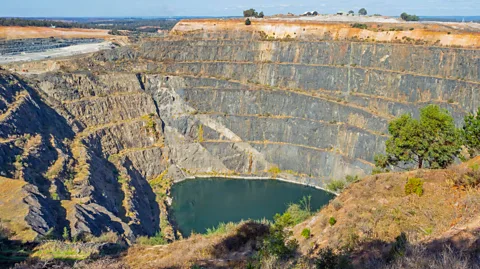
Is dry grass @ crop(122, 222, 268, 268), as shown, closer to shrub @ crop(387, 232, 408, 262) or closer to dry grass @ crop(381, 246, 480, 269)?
shrub @ crop(387, 232, 408, 262)

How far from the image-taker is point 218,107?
2041 inches

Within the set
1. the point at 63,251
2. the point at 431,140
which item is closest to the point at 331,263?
the point at 63,251

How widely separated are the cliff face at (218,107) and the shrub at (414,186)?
21.6m

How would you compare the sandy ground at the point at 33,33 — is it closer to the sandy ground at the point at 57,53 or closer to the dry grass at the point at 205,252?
the sandy ground at the point at 57,53

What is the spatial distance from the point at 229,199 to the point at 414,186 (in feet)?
89.7

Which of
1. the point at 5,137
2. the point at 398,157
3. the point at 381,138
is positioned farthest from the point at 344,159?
the point at 5,137

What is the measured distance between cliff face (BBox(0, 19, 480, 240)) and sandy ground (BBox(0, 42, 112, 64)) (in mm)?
4982

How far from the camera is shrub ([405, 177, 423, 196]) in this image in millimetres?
17522

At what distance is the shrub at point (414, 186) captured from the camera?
57.5 feet

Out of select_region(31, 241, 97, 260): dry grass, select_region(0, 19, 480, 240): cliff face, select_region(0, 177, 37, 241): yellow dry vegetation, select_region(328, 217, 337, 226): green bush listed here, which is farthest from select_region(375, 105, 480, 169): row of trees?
select_region(0, 177, 37, 241): yellow dry vegetation

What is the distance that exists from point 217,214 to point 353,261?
2735cm

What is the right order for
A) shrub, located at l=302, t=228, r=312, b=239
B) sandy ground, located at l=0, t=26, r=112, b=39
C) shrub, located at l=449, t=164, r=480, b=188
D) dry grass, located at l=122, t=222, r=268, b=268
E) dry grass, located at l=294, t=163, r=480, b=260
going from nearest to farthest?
dry grass, located at l=294, t=163, r=480, b=260, dry grass, located at l=122, t=222, r=268, b=268, shrub, located at l=449, t=164, r=480, b=188, shrub, located at l=302, t=228, r=312, b=239, sandy ground, located at l=0, t=26, r=112, b=39

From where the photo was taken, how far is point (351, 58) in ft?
161

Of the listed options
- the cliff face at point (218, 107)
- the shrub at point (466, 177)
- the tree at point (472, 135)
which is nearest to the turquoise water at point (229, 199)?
the cliff face at point (218, 107)
